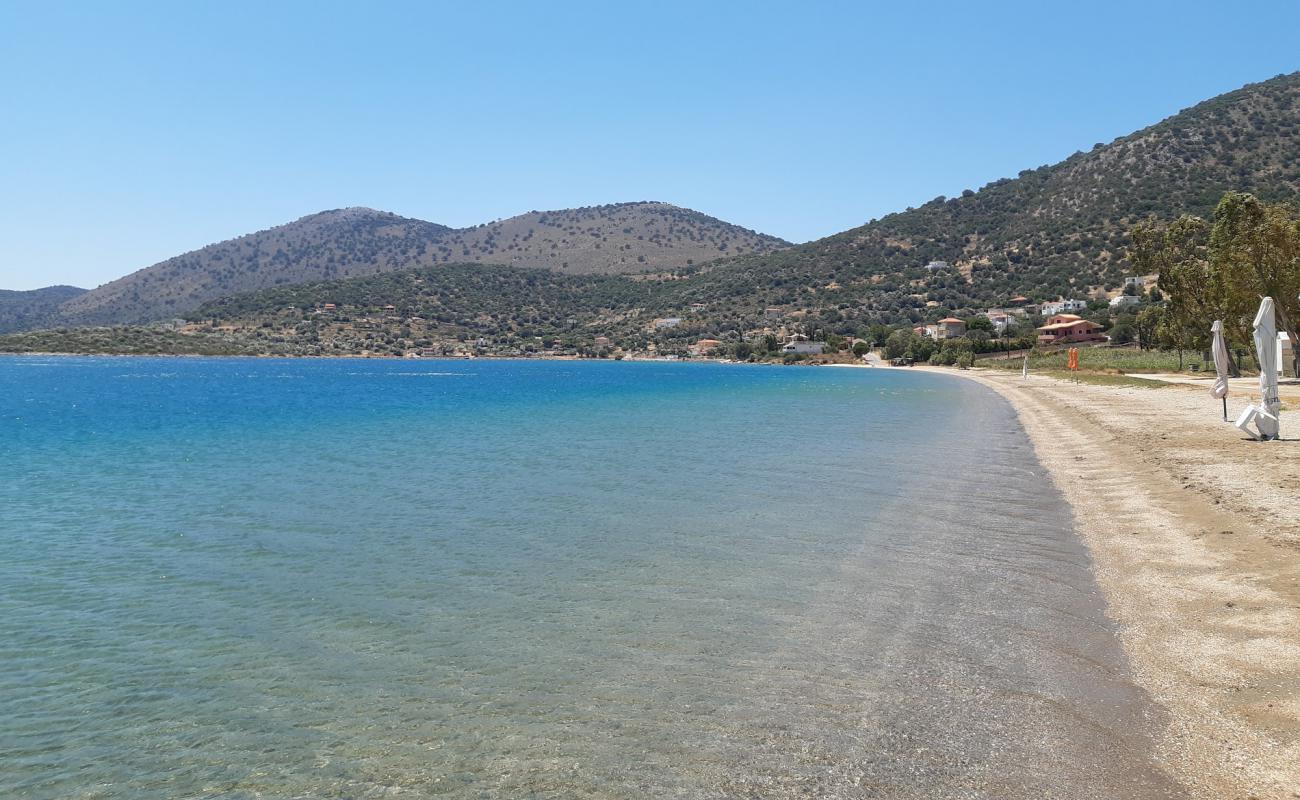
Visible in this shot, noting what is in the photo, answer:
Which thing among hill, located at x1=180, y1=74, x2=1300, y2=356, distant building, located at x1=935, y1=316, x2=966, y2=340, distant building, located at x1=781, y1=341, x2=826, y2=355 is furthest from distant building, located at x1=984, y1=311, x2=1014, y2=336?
distant building, located at x1=781, y1=341, x2=826, y2=355

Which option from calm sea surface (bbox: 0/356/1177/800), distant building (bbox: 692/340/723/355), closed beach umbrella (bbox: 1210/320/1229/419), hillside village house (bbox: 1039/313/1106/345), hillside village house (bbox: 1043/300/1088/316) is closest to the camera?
calm sea surface (bbox: 0/356/1177/800)

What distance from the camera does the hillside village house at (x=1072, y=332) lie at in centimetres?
9575

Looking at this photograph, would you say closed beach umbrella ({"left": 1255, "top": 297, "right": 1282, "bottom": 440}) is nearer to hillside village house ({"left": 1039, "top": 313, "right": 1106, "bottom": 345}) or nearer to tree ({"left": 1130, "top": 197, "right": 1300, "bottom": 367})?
tree ({"left": 1130, "top": 197, "right": 1300, "bottom": 367})

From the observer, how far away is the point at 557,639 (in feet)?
26.3

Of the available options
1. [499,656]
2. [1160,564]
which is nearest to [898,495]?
[1160,564]

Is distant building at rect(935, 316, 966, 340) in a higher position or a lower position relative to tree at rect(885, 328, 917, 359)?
higher

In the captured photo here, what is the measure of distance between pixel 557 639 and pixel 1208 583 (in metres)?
6.92

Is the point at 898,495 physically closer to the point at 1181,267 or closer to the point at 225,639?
the point at 225,639

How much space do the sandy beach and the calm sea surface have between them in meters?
0.34

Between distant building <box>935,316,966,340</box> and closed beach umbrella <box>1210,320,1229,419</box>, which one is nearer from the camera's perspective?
closed beach umbrella <box>1210,320,1229,419</box>

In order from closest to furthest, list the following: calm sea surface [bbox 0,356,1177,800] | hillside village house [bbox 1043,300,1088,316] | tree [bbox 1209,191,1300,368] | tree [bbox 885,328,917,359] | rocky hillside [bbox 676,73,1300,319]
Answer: calm sea surface [bbox 0,356,1177,800], tree [bbox 1209,191,1300,368], tree [bbox 885,328,917,359], hillside village house [bbox 1043,300,1088,316], rocky hillside [bbox 676,73,1300,319]

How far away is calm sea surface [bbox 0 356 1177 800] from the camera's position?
5508 mm

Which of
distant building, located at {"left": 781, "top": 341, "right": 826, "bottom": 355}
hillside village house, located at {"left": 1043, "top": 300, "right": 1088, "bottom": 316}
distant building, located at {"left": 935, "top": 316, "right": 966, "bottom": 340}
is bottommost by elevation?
distant building, located at {"left": 781, "top": 341, "right": 826, "bottom": 355}

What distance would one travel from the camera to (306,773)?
17.9ft
